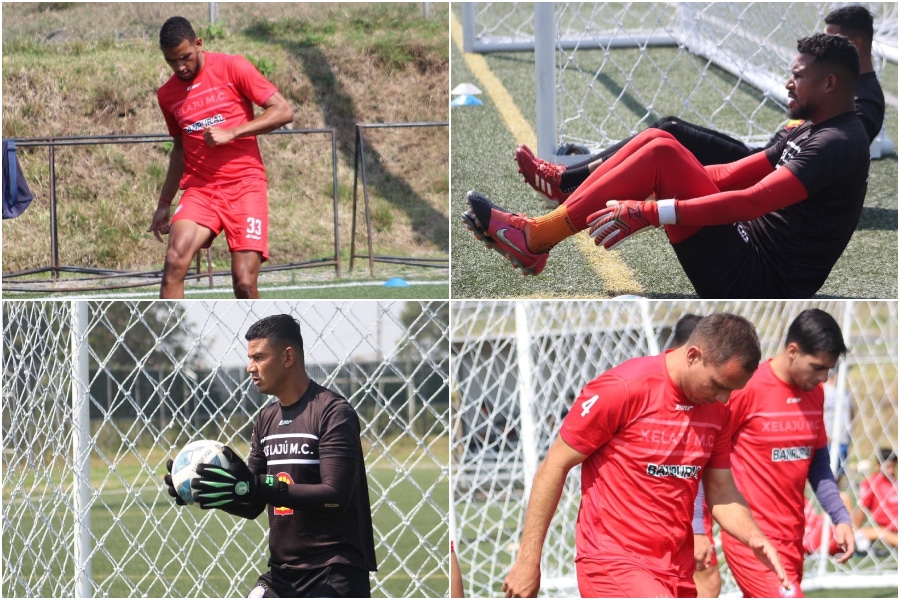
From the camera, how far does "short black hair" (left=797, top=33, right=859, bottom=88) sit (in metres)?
3.85

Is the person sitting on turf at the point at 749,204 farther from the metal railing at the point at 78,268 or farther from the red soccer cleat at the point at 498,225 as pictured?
the metal railing at the point at 78,268

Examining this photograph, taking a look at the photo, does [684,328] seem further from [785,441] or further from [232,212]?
[232,212]

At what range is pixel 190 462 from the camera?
3.35 metres

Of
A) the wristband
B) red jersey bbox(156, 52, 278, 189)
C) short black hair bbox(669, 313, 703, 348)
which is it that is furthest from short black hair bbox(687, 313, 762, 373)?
red jersey bbox(156, 52, 278, 189)

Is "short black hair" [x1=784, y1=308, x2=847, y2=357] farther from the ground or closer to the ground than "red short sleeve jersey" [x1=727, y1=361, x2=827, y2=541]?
farther from the ground

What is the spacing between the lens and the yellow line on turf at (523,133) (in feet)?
17.0

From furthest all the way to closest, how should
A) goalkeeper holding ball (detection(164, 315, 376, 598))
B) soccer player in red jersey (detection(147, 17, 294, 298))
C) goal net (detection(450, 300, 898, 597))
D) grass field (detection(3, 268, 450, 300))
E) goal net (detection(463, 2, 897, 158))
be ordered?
grass field (detection(3, 268, 450, 300))
goal net (detection(463, 2, 897, 158))
goal net (detection(450, 300, 898, 597))
soccer player in red jersey (detection(147, 17, 294, 298))
goalkeeper holding ball (detection(164, 315, 376, 598))

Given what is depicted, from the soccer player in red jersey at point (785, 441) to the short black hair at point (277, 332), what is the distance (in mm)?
1820

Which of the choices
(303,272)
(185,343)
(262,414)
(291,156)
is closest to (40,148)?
(291,156)

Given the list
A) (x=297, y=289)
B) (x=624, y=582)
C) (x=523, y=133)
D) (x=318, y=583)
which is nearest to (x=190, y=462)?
(x=318, y=583)

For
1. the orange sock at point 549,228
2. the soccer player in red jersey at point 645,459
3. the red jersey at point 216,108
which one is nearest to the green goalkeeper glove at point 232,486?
the soccer player in red jersey at point 645,459

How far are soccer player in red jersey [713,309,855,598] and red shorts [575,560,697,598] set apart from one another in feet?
3.06

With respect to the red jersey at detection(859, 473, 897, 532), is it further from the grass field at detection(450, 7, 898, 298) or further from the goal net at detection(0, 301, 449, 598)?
the goal net at detection(0, 301, 449, 598)

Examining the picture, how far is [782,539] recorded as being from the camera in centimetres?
394
